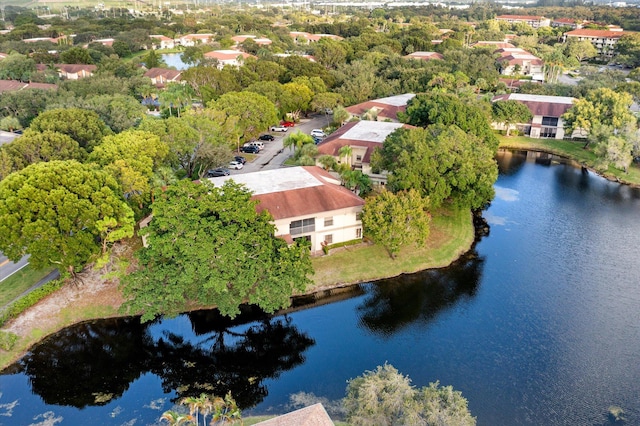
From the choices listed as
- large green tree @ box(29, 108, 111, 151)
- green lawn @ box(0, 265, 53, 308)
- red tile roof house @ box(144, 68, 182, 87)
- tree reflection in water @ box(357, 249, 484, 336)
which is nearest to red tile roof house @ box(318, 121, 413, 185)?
tree reflection in water @ box(357, 249, 484, 336)

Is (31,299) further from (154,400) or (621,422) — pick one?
(621,422)

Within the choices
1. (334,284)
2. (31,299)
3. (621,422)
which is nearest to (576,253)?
(621,422)

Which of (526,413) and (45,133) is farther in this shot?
(45,133)

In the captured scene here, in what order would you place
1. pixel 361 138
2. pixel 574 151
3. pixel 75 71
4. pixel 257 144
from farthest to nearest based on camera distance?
1. pixel 75 71
2. pixel 574 151
3. pixel 257 144
4. pixel 361 138

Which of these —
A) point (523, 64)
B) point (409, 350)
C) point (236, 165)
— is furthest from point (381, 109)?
point (523, 64)

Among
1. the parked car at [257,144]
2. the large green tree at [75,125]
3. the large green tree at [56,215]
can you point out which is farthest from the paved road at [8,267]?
the parked car at [257,144]

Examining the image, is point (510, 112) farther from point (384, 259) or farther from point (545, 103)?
point (384, 259)

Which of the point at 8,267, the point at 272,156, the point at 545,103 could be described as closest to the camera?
the point at 8,267
